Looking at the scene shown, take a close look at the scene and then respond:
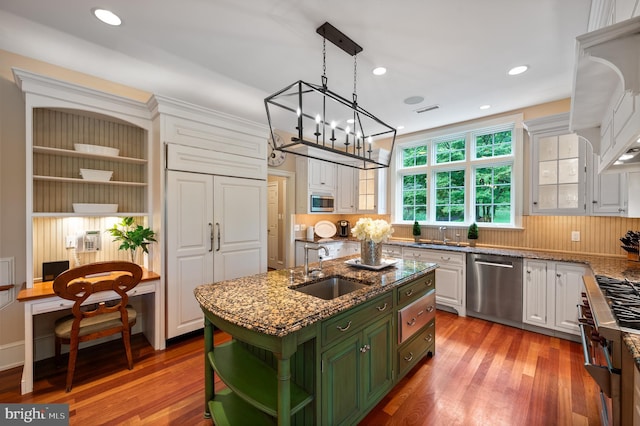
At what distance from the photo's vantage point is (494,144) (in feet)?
13.9

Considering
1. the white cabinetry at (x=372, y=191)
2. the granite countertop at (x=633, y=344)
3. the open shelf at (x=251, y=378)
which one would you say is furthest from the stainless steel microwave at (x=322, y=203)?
the granite countertop at (x=633, y=344)

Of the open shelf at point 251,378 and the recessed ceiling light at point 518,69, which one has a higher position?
the recessed ceiling light at point 518,69

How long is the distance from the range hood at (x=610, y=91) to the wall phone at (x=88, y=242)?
3999mm

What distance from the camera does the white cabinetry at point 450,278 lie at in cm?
377

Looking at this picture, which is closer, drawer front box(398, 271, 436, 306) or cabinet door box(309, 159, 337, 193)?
drawer front box(398, 271, 436, 306)

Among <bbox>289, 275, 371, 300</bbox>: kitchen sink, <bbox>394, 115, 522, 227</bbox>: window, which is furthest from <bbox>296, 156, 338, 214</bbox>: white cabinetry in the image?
<bbox>289, 275, 371, 300</bbox>: kitchen sink

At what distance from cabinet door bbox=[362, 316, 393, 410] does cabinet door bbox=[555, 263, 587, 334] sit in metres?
2.38

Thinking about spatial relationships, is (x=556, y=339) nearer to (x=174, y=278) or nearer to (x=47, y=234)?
(x=174, y=278)

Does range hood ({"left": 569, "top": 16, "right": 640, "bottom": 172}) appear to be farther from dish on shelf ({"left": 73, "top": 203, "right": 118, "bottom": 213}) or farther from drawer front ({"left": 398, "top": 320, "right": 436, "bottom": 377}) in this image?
dish on shelf ({"left": 73, "top": 203, "right": 118, "bottom": 213})

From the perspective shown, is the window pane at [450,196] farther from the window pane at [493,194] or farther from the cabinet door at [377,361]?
the cabinet door at [377,361]

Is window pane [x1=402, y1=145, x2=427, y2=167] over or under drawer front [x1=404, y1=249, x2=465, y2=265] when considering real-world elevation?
over

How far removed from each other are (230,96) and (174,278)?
7.49ft

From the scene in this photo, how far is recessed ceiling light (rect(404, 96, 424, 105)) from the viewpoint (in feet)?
11.3

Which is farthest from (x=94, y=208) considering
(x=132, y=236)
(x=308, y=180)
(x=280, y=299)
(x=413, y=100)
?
(x=413, y=100)
